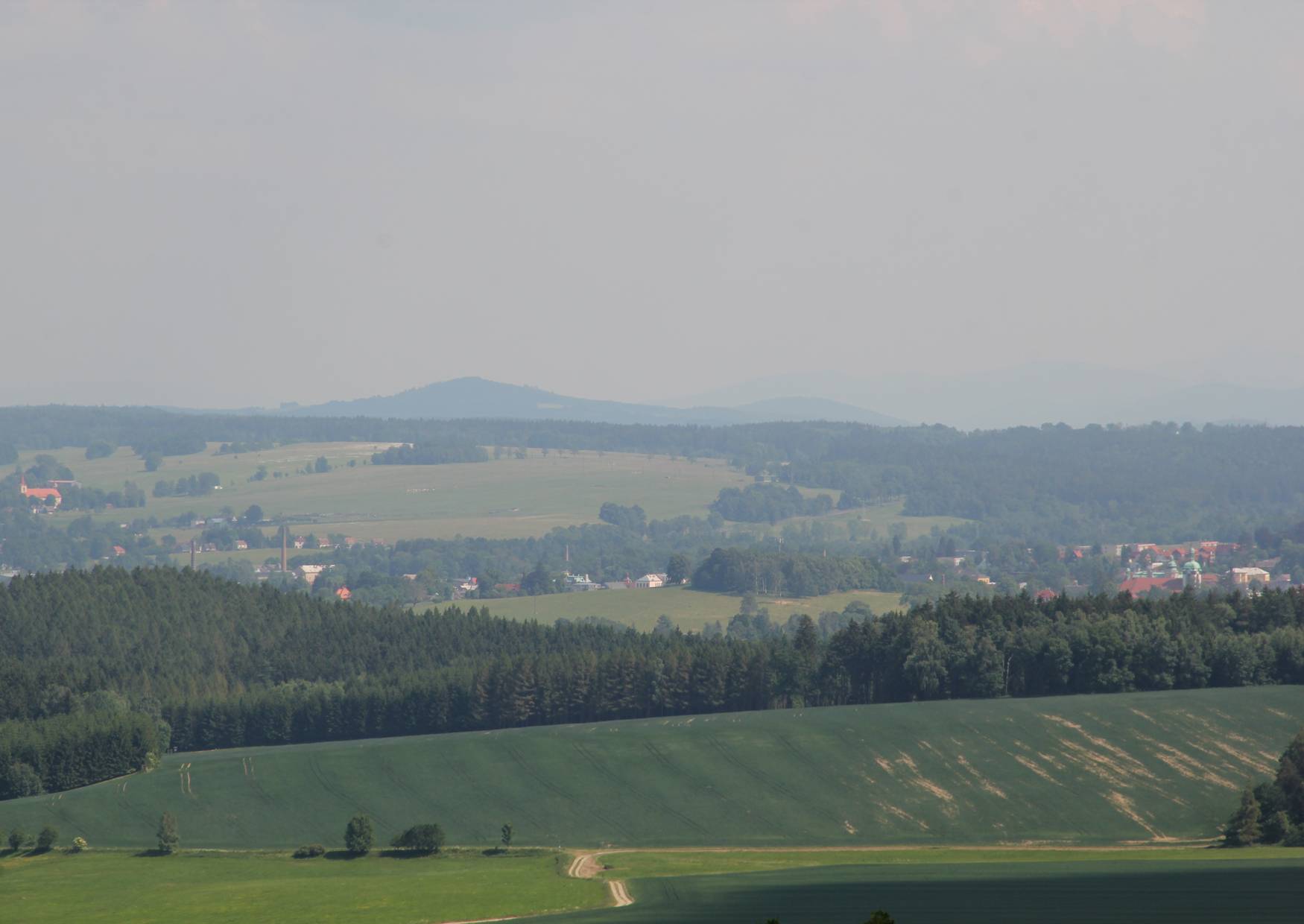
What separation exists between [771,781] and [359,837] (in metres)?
25.3

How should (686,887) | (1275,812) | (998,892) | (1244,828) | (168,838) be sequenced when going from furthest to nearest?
(168,838), (1275,812), (1244,828), (686,887), (998,892)

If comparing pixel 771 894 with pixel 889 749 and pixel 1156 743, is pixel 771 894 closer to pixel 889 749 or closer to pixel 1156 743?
pixel 889 749

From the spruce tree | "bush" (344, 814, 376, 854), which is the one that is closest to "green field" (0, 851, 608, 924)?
"bush" (344, 814, 376, 854)

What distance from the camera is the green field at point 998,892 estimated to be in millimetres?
71438

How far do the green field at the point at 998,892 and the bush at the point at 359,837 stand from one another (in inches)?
765

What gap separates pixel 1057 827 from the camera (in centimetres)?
9644

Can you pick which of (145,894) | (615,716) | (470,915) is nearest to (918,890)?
(470,915)

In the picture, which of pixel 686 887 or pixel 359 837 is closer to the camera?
pixel 686 887

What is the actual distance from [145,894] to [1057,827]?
48322mm

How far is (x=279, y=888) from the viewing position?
86.8m

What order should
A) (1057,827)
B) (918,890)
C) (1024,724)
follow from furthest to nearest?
1. (1024,724)
2. (1057,827)
3. (918,890)

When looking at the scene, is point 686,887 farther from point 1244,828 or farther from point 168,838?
point 168,838

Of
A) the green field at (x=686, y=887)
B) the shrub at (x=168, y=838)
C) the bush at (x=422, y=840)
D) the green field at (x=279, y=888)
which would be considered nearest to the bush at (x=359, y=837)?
the green field at (x=279, y=888)

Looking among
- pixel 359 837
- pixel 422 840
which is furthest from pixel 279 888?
pixel 422 840
